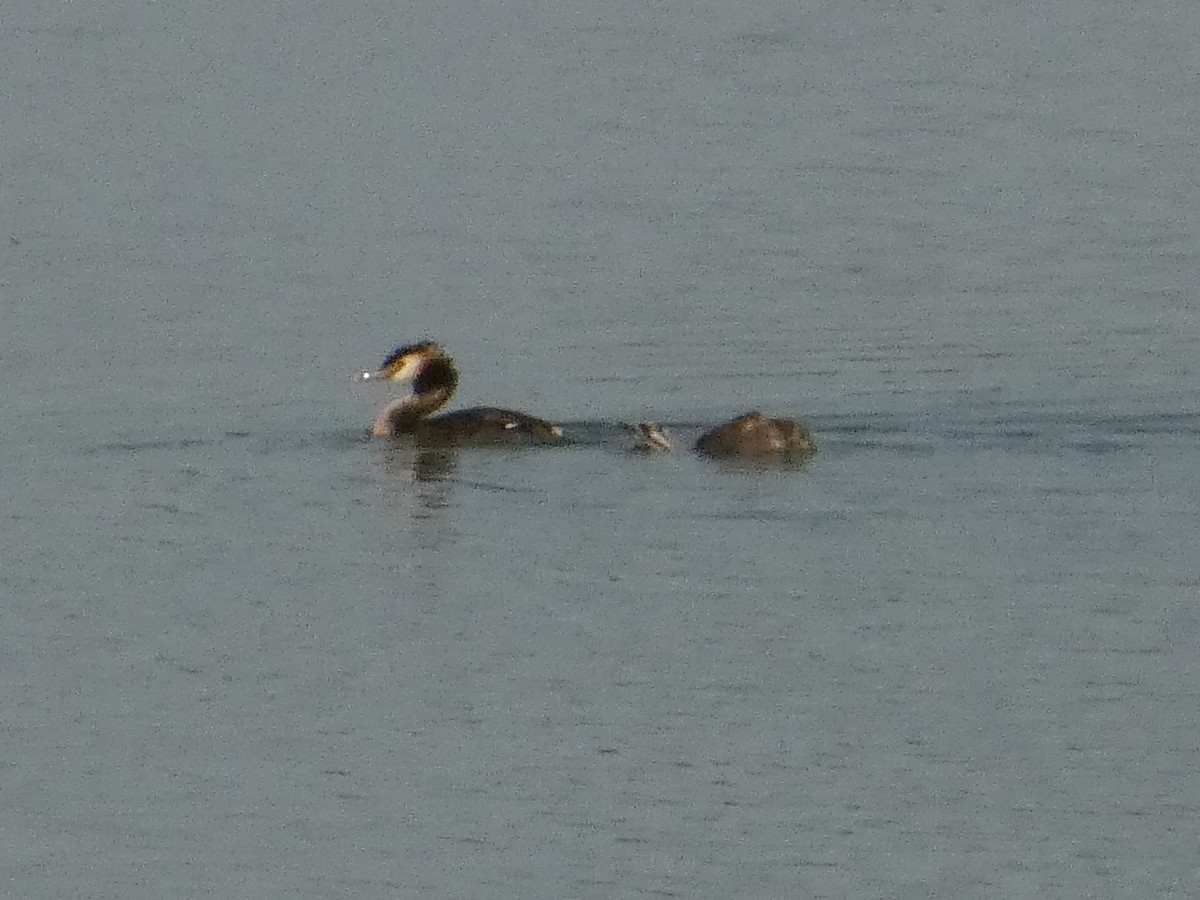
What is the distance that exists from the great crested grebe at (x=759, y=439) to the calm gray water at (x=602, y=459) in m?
0.21

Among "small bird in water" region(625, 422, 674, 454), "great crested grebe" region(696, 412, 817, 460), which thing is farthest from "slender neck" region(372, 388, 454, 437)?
"great crested grebe" region(696, 412, 817, 460)

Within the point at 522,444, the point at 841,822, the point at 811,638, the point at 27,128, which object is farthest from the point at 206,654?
the point at 27,128

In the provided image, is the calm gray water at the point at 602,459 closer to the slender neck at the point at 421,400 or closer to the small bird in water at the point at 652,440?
the small bird in water at the point at 652,440

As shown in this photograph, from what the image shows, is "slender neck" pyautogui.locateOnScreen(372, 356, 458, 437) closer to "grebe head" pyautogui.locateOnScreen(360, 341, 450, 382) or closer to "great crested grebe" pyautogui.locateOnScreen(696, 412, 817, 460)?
"grebe head" pyautogui.locateOnScreen(360, 341, 450, 382)

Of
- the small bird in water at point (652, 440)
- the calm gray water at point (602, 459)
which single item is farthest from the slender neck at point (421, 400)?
the small bird in water at point (652, 440)

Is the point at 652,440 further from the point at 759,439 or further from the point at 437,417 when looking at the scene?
the point at 437,417

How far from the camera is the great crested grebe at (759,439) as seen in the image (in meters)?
16.9

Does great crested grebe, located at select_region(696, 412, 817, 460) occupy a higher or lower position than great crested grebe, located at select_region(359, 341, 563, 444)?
lower

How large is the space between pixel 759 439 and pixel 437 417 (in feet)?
8.15

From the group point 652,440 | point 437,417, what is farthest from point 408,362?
point 652,440

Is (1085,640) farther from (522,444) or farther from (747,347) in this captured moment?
(747,347)

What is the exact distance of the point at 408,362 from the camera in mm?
18906

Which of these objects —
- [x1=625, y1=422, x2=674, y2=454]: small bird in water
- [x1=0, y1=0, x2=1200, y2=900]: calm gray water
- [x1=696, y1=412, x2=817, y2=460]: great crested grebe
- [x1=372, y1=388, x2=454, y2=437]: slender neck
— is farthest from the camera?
[x1=372, y1=388, x2=454, y2=437]: slender neck

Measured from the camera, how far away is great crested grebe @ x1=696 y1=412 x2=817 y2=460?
55.5ft
